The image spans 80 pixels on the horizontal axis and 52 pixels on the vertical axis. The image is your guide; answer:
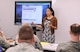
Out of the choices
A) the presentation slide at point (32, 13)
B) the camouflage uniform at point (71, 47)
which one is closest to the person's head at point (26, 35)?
the camouflage uniform at point (71, 47)

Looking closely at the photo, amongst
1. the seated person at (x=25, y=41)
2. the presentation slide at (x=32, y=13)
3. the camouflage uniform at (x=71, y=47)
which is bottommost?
the camouflage uniform at (x=71, y=47)

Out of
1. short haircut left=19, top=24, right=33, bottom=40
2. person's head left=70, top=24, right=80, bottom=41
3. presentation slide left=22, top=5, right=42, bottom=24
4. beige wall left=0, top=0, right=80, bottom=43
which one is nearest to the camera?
short haircut left=19, top=24, right=33, bottom=40

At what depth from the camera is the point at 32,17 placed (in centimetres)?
642

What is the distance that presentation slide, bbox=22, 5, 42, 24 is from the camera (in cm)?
634

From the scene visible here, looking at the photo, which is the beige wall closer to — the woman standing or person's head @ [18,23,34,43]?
the woman standing

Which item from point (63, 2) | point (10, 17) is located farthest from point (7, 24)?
point (63, 2)

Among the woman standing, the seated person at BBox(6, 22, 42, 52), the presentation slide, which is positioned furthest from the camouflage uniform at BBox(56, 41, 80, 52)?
the presentation slide

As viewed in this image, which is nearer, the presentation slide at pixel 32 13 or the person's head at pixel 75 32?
the person's head at pixel 75 32

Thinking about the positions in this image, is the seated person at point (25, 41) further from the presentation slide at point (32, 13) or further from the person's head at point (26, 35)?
the presentation slide at point (32, 13)

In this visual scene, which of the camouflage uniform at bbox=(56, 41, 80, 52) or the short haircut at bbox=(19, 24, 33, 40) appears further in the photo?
the camouflage uniform at bbox=(56, 41, 80, 52)

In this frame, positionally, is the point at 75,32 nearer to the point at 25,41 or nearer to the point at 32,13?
the point at 25,41

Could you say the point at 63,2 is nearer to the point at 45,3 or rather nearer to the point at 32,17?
the point at 45,3

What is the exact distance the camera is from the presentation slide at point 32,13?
634 cm

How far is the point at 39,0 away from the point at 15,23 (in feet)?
3.78
